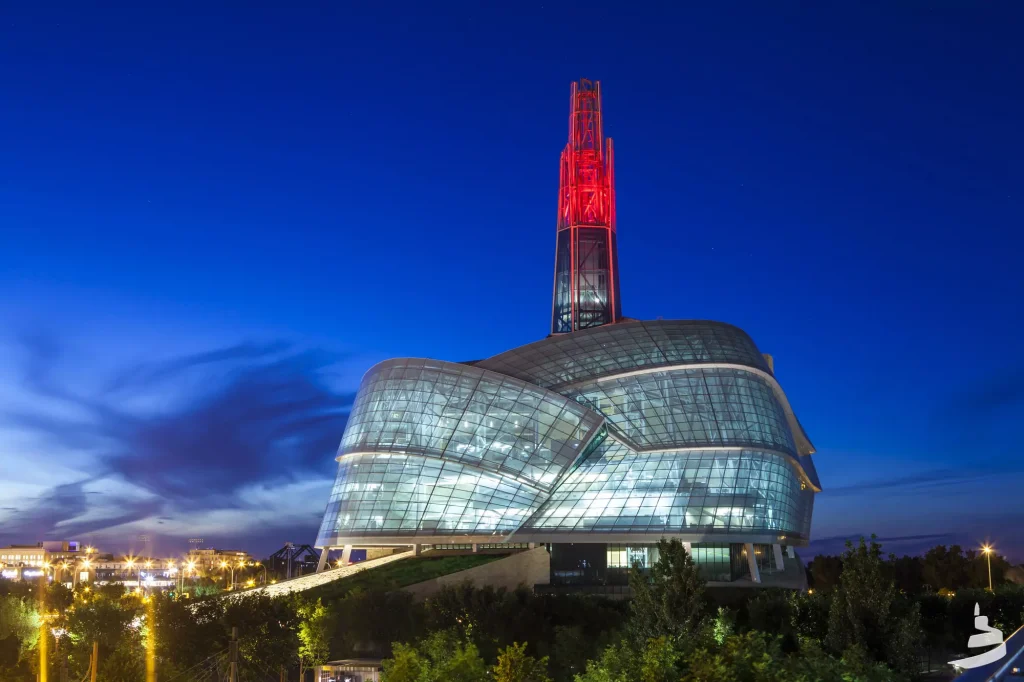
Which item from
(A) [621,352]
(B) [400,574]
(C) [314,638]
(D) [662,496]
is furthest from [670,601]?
(A) [621,352]

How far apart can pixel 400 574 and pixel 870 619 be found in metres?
41.9

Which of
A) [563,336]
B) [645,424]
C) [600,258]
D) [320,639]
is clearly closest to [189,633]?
[320,639]

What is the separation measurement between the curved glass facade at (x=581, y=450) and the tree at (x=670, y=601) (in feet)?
142

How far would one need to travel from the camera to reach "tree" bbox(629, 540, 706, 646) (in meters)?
30.6

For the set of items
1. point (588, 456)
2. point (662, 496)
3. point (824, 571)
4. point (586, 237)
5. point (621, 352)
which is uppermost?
point (586, 237)

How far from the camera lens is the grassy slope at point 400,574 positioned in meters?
64.8

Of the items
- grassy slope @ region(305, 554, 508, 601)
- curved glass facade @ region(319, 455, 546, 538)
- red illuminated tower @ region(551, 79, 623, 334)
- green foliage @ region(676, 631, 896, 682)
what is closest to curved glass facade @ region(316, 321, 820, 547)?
curved glass facade @ region(319, 455, 546, 538)

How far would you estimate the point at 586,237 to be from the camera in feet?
407

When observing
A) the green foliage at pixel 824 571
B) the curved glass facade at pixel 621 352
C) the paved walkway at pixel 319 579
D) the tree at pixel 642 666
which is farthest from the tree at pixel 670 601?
the green foliage at pixel 824 571

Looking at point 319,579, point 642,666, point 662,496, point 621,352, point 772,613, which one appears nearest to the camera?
point 642,666

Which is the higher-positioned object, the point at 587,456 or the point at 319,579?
the point at 587,456

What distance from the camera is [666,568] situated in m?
31.1

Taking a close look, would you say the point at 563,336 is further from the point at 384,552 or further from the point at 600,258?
the point at 600,258

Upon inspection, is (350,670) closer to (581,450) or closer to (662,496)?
(581,450)
